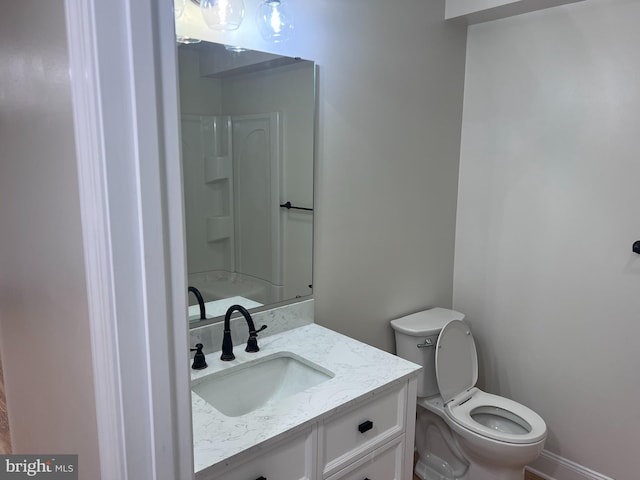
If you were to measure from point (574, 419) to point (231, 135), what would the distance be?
2.13 metres

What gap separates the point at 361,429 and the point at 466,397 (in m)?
1.00

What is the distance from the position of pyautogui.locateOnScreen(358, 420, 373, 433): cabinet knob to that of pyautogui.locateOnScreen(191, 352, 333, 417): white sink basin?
0.19 meters

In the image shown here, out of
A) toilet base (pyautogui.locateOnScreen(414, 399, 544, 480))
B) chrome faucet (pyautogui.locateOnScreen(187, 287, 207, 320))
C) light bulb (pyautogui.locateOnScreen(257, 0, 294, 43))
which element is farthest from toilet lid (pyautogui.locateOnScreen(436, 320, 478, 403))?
light bulb (pyautogui.locateOnScreen(257, 0, 294, 43))

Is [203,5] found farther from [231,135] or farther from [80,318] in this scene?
[80,318]

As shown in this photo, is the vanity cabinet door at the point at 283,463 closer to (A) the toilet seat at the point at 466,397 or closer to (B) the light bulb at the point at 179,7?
(A) the toilet seat at the point at 466,397

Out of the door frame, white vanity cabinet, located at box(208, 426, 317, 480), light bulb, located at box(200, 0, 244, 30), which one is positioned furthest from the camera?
light bulb, located at box(200, 0, 244, 30)

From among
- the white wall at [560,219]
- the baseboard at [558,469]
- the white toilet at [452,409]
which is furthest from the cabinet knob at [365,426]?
the baseboard at [558,469]

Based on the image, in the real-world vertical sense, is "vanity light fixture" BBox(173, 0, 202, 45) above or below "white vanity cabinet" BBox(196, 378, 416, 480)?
above

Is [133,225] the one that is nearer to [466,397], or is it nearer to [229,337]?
[229,337]

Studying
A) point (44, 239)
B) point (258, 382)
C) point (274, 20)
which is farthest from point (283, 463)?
point (274, 20)

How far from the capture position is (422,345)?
218 centimetres

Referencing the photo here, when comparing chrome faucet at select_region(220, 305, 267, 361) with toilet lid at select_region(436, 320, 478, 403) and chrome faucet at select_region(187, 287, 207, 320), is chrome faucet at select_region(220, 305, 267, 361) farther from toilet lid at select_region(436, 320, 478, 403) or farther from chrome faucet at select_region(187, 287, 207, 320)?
toilet lid at select_region(436, 320, 478, 403)

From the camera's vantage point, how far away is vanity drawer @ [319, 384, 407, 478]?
1.35 meters

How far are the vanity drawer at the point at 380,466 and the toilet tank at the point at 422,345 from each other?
1.97ft
